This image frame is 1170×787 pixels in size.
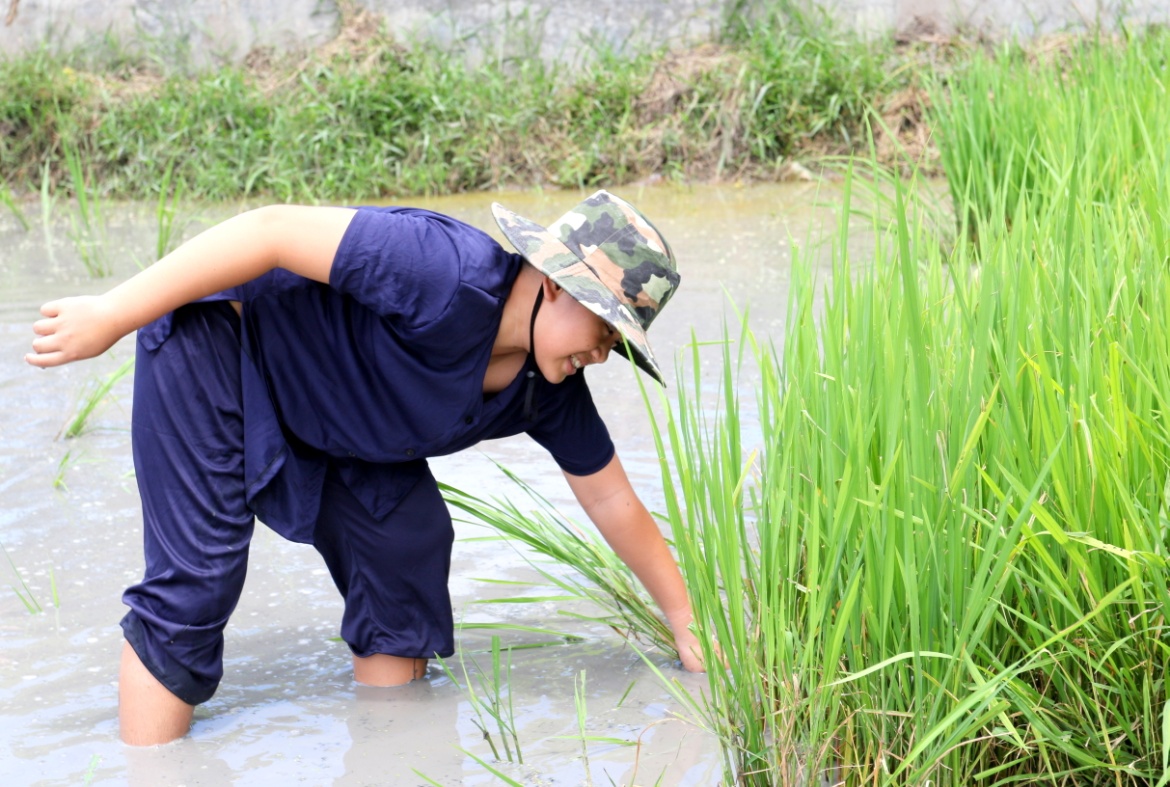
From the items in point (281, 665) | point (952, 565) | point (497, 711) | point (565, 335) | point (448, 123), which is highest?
point (565, 335)

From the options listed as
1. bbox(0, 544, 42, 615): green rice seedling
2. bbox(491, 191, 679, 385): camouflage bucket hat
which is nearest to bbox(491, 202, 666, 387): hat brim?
bbox(491, 191, 679, 385): camouflage bucket hat

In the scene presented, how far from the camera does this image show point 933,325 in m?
1.84

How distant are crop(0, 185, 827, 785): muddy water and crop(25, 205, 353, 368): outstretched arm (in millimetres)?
515

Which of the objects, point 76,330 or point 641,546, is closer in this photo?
point 76,330

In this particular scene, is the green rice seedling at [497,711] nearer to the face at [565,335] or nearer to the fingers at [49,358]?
the face at [565,335]

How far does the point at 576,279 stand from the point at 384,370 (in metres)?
0.33

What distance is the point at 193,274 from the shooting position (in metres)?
1.75

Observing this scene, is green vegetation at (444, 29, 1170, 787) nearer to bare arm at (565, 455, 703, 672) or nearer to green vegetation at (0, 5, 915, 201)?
bare arm at (565, 455, 703, 672)

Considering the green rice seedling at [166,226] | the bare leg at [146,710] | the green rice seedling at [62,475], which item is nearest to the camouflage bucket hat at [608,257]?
the bare leg at [146,710]

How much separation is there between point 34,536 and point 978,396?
177 centimetres

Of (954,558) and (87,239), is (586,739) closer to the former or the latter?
(954,558)

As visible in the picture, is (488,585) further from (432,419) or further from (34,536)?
(34,536)

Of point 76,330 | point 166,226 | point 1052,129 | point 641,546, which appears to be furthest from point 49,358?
point 166,226

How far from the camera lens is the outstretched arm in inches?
69.1
